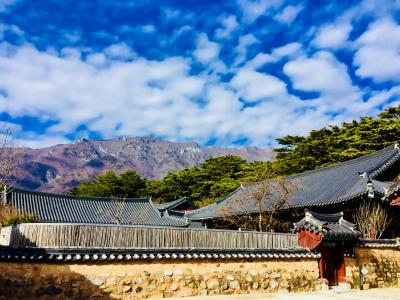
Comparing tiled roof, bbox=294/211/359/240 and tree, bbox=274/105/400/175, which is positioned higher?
tree, bbox=274/105/400/175

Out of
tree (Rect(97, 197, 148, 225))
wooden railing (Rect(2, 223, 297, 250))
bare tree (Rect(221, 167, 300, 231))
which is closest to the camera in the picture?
wooden railing (Rect(2, 223, 297, 250))

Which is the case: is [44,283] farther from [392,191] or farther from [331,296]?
[392,191]

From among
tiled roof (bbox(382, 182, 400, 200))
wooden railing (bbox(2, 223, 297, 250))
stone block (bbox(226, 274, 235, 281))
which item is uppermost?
tiled roof (bbox(382, 182, 400, 200))

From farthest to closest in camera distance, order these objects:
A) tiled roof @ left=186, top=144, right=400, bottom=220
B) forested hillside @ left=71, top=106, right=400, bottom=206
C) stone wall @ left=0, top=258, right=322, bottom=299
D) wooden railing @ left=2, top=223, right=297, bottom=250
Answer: forested hillside @ left=71, top=106, right=400, bottom=206 < tiled roof @ left=186, top=144, right=400, bottom=220 < wooden railing @ left=2, top=223, right=297, bottom=250 < stone wall @ left=0, top=258, right=322, bottom=299

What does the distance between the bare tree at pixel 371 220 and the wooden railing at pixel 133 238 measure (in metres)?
5.77

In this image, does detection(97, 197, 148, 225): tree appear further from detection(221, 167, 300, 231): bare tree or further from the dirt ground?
the dirt ground

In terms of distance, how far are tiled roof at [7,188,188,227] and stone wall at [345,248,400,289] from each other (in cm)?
1915

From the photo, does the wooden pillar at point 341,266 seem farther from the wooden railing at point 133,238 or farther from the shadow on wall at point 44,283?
the shadow on wall at point 44,283

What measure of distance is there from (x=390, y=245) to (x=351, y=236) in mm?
2942

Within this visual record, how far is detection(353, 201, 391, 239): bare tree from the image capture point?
18802 mm

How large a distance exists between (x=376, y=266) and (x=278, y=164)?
1116 inches

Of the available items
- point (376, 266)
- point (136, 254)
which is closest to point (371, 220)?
point (376, 266)

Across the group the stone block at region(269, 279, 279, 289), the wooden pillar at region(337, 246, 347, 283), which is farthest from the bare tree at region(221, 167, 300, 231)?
the stone block at region(269, 279, 279, 289)

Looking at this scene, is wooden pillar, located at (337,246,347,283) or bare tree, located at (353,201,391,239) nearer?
wooden pillar, located at (337,246,347,283)
